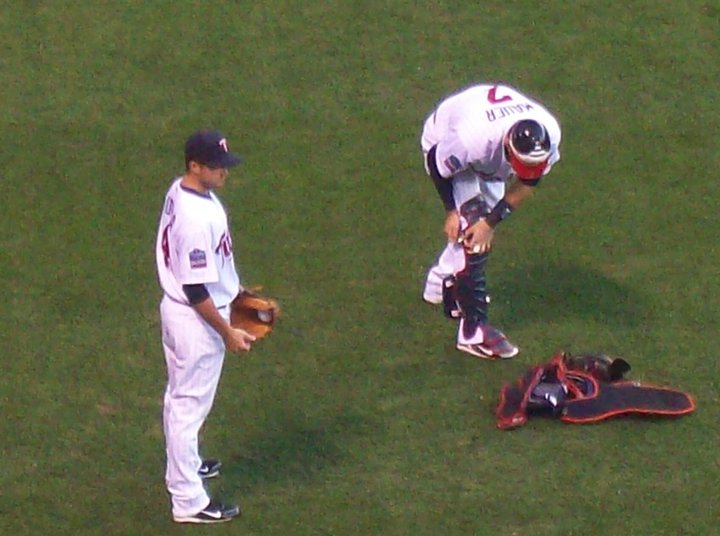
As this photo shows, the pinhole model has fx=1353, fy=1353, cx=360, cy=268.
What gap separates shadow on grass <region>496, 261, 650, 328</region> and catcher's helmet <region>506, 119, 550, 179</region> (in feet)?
4.47

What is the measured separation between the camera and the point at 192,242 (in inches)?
231

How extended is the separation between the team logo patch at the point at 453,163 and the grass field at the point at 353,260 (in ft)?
3.76

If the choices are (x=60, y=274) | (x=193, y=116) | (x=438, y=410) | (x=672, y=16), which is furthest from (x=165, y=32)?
(x=438, y=410)

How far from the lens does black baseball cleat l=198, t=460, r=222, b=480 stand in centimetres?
696

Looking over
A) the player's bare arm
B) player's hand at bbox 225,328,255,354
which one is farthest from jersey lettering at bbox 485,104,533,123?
player's hand at bbox 225,328,255,354

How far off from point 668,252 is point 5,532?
4613 mm

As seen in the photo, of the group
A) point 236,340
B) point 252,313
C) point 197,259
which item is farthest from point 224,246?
point 252,313

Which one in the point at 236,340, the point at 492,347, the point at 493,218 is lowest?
the point at 492,347

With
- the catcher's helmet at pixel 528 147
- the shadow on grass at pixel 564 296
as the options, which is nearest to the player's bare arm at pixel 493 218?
the catcher's helmet at pixel 528 147

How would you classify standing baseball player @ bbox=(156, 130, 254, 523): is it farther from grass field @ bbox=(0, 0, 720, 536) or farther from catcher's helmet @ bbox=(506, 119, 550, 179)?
catcher's helmet @ bbox=(506, 119, 550, 179)

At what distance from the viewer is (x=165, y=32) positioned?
11.2 m

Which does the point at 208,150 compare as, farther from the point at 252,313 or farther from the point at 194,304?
the point at 252,313

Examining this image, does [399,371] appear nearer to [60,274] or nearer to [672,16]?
[60,274]

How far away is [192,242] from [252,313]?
2.40 ft
